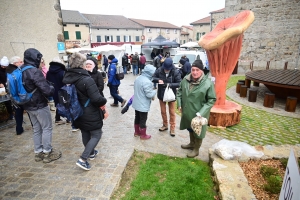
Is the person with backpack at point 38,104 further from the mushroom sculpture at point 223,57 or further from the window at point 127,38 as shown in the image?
the window at point 127,38

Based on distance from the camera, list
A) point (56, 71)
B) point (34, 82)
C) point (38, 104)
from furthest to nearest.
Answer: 1. point (56, 71)
2. point (38, 104)
3. point (34, 82)

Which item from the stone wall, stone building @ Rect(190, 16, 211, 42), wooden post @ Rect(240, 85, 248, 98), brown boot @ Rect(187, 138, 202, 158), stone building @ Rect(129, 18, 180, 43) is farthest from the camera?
stone building @ Rect(129, 18, 180, 43)

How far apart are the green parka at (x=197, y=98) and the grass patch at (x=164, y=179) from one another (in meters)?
0.63

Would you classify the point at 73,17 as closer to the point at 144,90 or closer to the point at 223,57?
the point at 223,57

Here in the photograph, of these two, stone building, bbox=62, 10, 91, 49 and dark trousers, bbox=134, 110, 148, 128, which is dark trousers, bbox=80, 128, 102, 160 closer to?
dark trousers, bbox=134, 110, 148, 128

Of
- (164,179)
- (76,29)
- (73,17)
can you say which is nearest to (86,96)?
(164,179)

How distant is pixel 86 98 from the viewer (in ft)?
9.80

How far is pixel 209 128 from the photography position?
525 centimetres

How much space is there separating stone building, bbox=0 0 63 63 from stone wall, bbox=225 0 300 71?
12.9 metres

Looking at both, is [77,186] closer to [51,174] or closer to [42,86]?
[51,174]

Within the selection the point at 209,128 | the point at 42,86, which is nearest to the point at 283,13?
the point at 209,128

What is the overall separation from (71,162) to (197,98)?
2.45 meters

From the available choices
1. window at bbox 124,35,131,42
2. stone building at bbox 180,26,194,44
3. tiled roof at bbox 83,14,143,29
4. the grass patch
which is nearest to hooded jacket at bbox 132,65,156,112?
the grass patch

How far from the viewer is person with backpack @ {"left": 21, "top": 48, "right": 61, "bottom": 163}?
3143 millimetres
